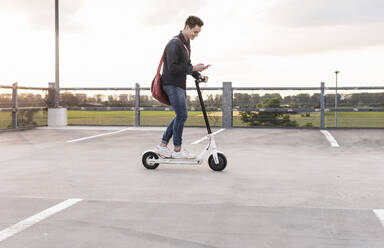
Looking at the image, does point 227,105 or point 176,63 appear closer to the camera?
point 176,63

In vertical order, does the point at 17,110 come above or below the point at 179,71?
below

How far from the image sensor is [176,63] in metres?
6.52

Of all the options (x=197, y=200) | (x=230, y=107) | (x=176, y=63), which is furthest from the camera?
(x=230, y=107)

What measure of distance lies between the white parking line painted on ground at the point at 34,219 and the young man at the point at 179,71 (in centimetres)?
234

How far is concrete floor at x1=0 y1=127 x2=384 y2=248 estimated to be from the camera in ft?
11.5

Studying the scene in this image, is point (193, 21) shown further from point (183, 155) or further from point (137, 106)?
point (137, 106)

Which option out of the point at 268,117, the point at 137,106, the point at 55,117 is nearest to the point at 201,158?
the point at 137,106

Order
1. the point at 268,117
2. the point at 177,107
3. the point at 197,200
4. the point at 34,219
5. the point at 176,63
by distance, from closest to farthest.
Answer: the point at 34,219, the point at 197,200, the point at 176,63, the point at 177,107, the point at 268,117

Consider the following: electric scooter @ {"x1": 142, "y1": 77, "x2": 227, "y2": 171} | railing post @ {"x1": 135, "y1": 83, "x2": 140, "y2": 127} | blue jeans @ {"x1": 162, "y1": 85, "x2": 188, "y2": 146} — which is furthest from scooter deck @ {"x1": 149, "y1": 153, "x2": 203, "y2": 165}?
railing post @ {"x1": 135, "y1": 83, "x2": 140, "y2": 127}

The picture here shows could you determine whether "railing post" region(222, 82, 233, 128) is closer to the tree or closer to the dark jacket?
the tree

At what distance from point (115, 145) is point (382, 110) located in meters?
10.2

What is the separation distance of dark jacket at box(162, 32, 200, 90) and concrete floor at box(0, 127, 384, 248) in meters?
1.31

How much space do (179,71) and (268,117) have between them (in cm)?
1179

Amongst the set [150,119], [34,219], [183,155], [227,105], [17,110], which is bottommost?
[34,219]
